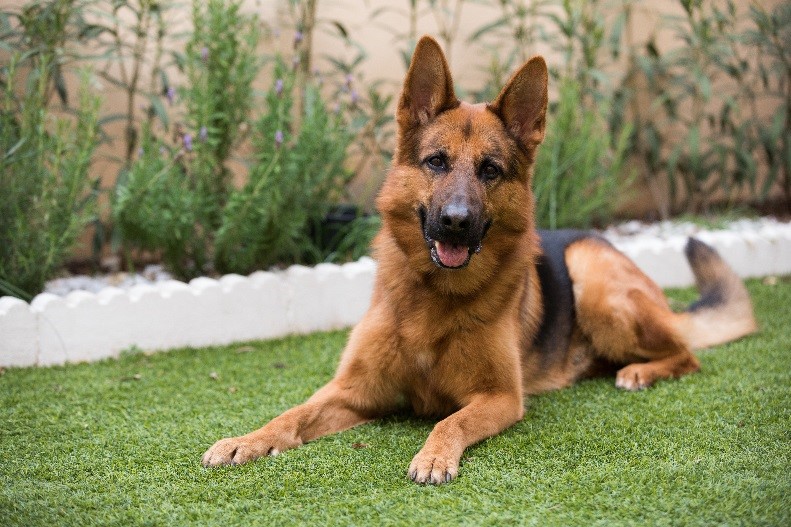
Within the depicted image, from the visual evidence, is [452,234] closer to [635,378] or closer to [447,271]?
[447,271]

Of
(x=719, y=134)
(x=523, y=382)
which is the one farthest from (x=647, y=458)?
(x=719, y=134)

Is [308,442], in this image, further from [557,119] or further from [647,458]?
[557,119]

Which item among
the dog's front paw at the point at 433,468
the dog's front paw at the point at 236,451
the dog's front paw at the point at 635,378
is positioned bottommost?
the dog's front paw at the point at 635,378

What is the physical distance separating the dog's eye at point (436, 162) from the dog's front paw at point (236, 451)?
1.20 meters

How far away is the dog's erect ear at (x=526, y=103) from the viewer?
3107mm

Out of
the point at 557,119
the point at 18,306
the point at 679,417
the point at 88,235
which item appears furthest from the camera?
the point at 557,119

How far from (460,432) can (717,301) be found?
2.14 metres

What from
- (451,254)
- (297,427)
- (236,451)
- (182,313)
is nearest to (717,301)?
(451,254)

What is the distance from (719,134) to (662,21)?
1167mm

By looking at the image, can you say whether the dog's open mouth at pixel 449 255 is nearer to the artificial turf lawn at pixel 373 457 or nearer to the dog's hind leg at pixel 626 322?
the artificial turf lawn at pixel 373 457

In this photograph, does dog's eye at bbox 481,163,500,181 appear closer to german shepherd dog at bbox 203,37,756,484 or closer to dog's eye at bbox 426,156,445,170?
german shepherd dog at bbox 203,37,756,484

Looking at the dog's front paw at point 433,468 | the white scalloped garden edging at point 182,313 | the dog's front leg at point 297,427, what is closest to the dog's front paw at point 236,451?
the dog's front leg at point 297,427

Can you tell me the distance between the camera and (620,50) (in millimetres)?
6809

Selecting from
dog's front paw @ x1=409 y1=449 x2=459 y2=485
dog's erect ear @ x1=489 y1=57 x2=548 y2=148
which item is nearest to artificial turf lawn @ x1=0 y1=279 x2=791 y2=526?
dog's front paw @ x1=409 y1=449 x2=459 y2=485
